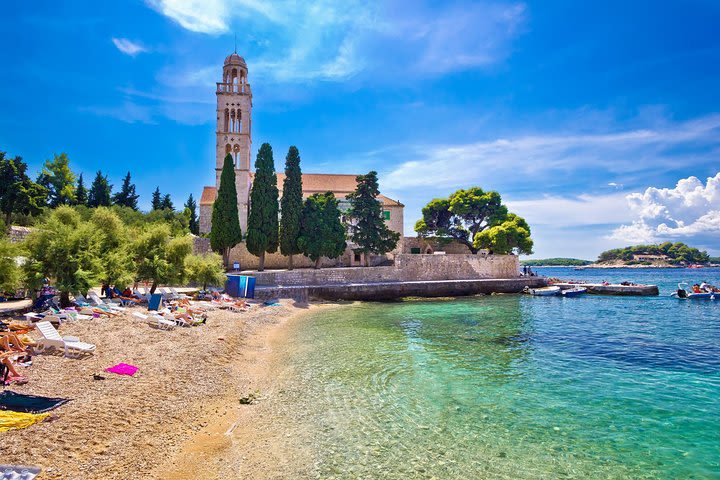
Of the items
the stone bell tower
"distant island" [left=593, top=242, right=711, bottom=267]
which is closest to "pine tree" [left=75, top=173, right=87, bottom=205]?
the stone bell tower

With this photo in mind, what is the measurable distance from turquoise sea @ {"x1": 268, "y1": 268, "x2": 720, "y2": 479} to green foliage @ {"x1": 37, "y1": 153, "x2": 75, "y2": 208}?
3118cm

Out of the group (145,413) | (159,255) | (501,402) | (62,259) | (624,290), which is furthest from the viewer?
(624,290)

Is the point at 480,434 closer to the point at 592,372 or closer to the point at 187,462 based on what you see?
the point at 187,462

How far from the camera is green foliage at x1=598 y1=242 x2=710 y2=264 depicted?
106m

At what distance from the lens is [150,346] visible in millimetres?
9664

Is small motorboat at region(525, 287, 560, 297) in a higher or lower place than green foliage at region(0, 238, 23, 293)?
lower

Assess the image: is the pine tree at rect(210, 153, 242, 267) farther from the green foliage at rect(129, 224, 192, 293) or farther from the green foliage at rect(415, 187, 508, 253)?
the green foliage at rect(415, 187, 508, 253)

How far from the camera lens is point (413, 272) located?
30734 mm

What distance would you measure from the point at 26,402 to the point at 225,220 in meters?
23.0

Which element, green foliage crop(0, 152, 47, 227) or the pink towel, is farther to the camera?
green foliage crop(0, 152, 47, 227)

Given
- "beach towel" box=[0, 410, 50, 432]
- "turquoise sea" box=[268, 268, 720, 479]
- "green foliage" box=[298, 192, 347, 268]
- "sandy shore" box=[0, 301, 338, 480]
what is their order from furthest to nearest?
"green foliage" box=[298, 192, 347, 268] → "turquoise sea" box=[268, 268, 720, 479] → "beach towel" box=[0, 410, 50, 432] → "sandy shore" box=[0, 301, 338, 480]

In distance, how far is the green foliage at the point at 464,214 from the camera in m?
41.4

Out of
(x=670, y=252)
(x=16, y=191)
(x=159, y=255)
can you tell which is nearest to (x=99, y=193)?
(x=16, y=191)

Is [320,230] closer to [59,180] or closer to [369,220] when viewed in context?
[369,220]
